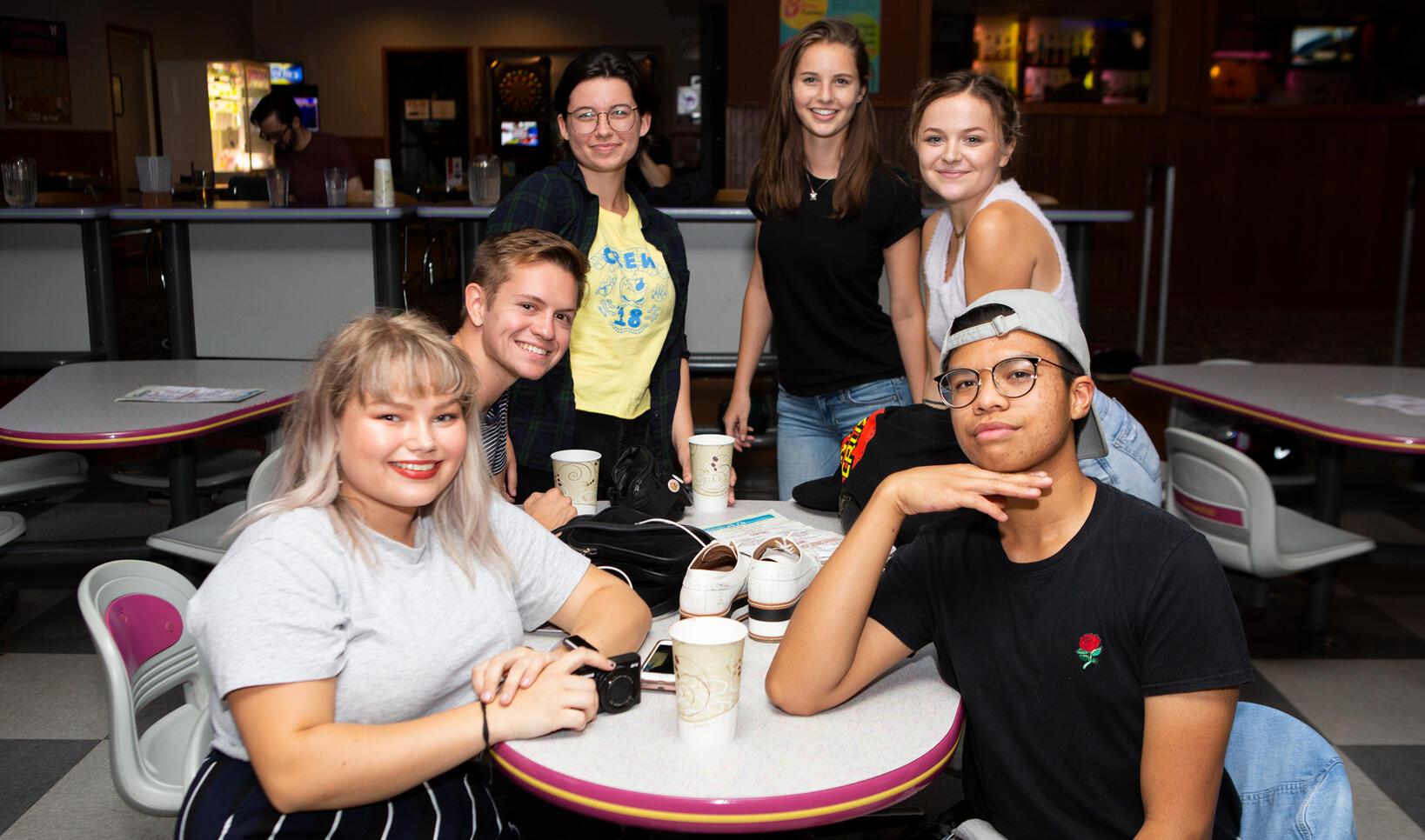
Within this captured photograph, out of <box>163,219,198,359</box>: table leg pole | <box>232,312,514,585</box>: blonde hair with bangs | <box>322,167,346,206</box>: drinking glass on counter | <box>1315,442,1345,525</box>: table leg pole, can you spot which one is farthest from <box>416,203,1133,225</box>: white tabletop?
<box>232,312,514,585</box>: blonde hair with bangs

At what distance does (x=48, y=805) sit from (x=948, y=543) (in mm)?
2149

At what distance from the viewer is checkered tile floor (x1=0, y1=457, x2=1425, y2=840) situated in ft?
8.15

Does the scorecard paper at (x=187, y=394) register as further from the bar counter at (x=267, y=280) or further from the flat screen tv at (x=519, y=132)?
the flat screen tv at (x=519, y=132)

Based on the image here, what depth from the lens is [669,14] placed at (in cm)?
1365

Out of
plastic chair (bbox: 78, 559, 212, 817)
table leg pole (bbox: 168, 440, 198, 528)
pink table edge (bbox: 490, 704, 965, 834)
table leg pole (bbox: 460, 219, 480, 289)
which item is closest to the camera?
pink table edge (bbox: 490, 704, 965, 834)

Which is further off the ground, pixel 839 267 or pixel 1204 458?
pixel 839 267

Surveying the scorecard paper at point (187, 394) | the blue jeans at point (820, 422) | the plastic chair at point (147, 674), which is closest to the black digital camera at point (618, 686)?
the plastic chair at point (147, 674)

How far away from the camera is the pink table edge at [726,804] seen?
3.94ft

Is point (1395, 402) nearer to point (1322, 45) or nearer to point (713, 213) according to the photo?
point (713, 213)

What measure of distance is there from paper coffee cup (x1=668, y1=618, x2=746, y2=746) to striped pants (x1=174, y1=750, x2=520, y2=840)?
352 mm

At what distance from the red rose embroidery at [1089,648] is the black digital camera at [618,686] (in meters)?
0.54

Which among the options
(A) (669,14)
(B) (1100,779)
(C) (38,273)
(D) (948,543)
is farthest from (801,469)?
(A) (669,14)

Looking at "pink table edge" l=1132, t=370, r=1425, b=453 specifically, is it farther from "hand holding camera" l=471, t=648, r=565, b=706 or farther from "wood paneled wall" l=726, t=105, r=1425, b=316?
"wood paneled wall" l=726, t=105, r=1425, b=316

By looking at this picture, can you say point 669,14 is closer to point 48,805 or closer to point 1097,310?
point 1097,310
